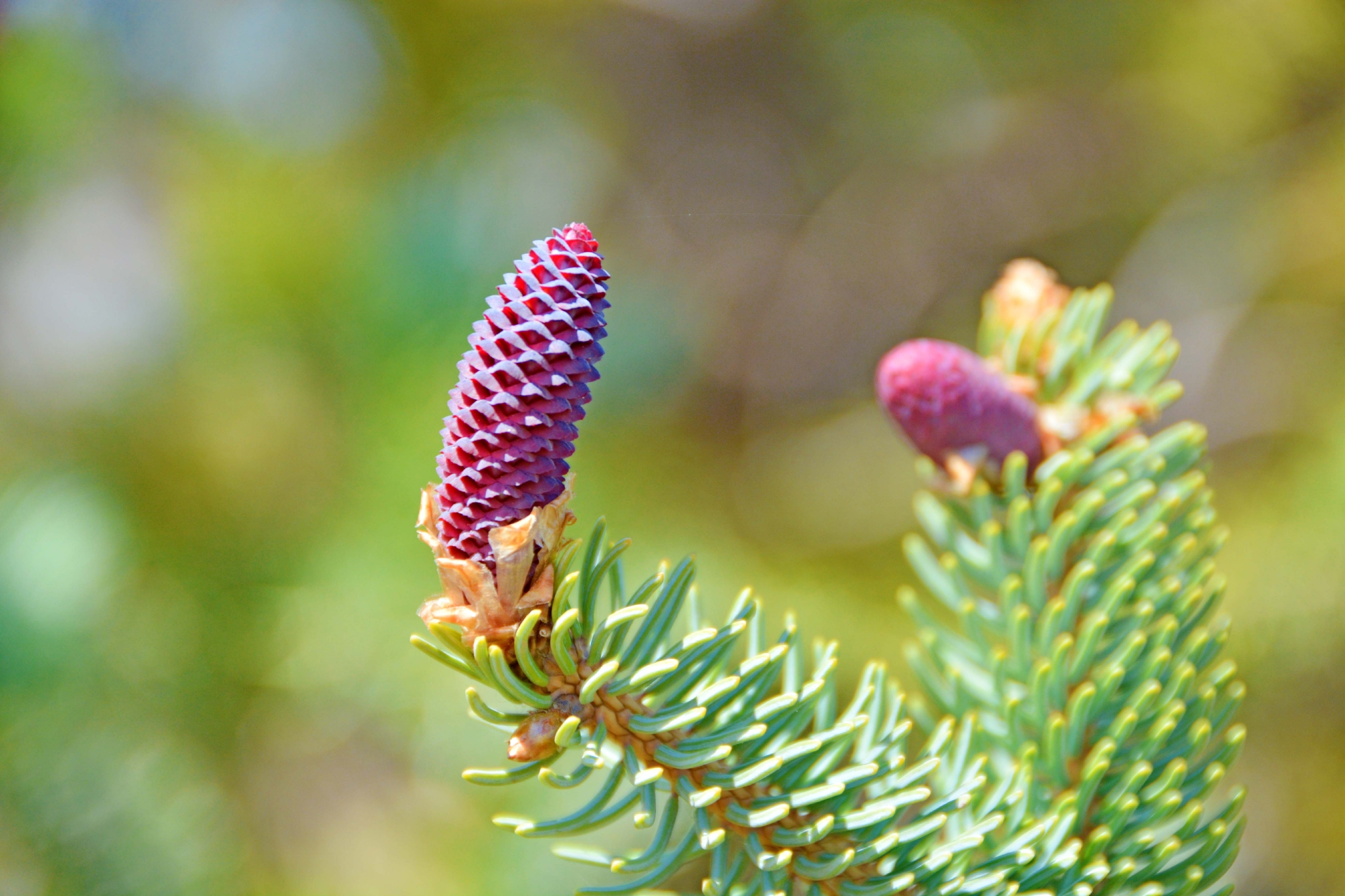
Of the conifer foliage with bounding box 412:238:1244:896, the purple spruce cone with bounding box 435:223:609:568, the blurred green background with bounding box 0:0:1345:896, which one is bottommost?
the conifer foliage with bounding box 412:238:1244:896

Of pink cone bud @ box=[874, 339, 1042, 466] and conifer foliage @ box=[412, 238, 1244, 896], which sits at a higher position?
pink cone bud @ box=[874, 339, 1042, 466]

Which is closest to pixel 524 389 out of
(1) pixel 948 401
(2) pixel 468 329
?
(1) pixel 948 401

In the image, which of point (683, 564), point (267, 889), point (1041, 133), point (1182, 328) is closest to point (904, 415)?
point (683, 564)

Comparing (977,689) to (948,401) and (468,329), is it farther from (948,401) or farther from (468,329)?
(468,329)

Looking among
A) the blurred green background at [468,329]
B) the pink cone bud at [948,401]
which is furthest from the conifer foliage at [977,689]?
the blurred green background at [468,329]

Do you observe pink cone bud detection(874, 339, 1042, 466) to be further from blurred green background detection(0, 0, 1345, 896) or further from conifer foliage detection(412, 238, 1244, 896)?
blurred green background detection(0, 0, 1345, 896)

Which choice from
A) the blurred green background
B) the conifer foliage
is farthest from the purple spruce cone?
the blurred green background

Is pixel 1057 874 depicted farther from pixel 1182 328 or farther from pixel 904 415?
pixel 1182 328
